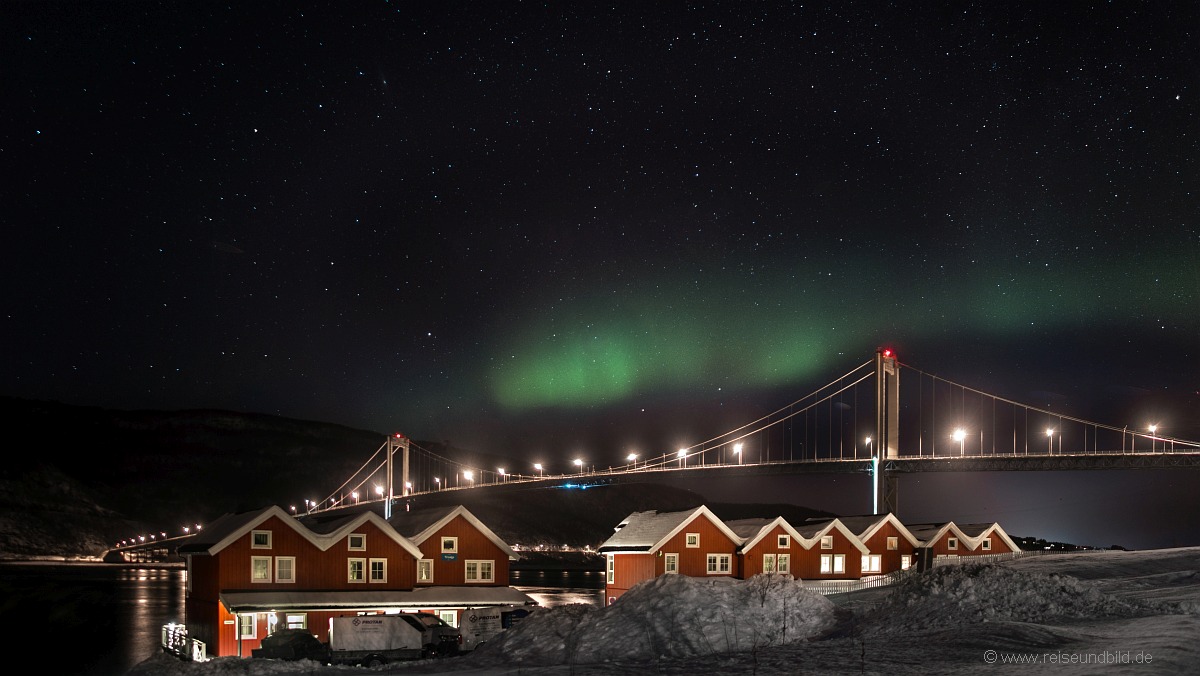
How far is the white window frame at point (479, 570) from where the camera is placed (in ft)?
174

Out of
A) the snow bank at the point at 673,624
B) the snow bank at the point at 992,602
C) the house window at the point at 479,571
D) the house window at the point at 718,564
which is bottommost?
the house window at the point at 718,564

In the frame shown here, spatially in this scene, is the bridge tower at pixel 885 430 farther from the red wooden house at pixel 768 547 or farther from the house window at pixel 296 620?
the house window at pixel 296 620

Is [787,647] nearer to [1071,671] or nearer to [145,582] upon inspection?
[1071,671]

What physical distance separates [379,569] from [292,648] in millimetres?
13348

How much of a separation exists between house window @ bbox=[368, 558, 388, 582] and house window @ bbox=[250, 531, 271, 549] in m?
5.11

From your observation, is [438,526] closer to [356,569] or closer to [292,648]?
[356,569]

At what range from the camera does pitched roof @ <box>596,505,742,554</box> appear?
59031 millimetres

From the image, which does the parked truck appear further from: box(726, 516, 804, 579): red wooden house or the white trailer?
box(726, 516, 804, 579): red wooden house

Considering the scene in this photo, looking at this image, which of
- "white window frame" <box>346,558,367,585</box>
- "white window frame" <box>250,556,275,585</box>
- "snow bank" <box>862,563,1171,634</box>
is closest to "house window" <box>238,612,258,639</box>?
"white window frame" <box>250,556,275,585</box>

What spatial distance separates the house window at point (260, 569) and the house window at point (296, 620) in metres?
3.02

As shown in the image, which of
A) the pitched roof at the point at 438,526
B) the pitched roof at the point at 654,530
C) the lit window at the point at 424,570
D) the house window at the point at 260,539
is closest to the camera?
the house window at the point at 260,539

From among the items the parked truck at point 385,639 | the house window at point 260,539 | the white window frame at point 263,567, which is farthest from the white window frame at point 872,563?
the house window at point 260,539

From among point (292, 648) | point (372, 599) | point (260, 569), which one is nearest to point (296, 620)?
point (260, 569)

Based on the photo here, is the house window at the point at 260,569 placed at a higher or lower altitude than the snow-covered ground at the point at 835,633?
lower
